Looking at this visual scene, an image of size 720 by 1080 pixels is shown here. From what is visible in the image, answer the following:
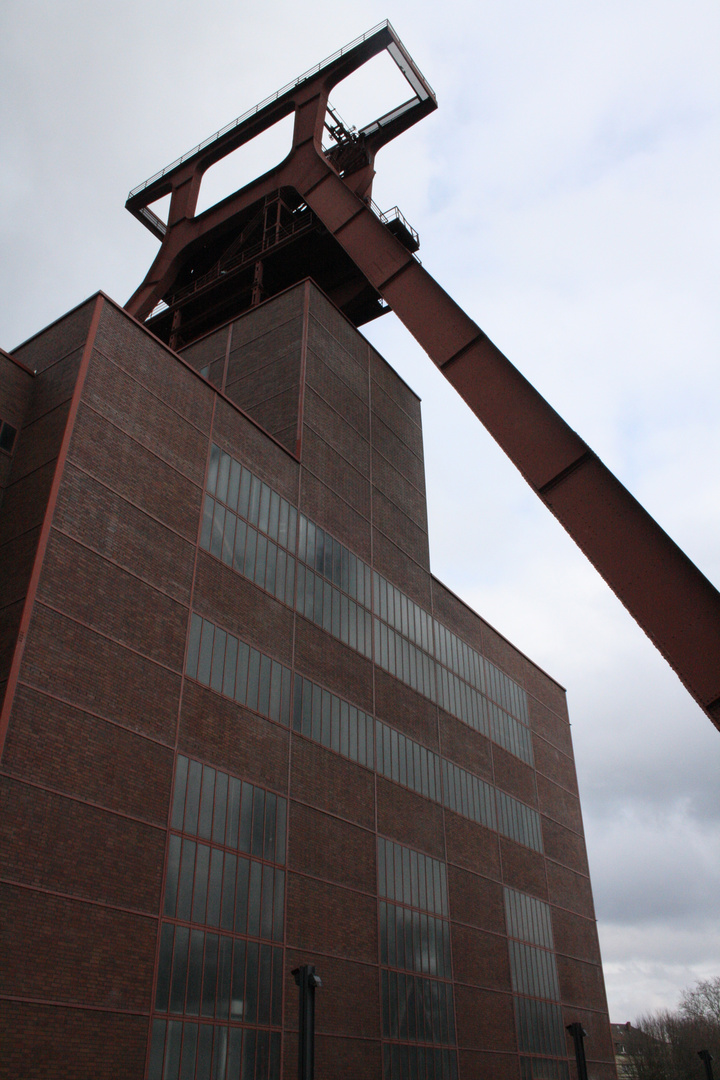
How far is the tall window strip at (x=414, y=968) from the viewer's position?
20.4 metres

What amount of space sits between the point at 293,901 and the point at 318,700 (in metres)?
5.11

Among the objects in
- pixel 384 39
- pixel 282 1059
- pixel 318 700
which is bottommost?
pixel 282 1059

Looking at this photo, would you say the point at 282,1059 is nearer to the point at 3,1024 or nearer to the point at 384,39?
the point at 3,1024

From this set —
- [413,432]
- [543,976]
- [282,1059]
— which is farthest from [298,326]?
[543,976]

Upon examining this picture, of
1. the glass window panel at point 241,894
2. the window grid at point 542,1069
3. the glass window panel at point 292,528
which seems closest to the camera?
the glass window panel at point 241,894

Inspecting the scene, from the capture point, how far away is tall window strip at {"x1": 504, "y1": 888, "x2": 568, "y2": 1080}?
26141 millimetres

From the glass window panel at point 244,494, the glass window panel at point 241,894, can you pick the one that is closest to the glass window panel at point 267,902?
the glass window panel at point 241,894

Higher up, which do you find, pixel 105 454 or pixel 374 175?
pixel 374 175

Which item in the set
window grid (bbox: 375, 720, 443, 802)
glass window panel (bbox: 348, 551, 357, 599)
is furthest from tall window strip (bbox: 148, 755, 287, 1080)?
glass window panel (bbox: 348, 551, 357, 599)

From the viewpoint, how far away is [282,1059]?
1662cm

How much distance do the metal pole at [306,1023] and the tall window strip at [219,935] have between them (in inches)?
105

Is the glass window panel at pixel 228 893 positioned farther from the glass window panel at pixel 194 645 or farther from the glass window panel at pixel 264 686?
the glass window panel at pixel 194 645

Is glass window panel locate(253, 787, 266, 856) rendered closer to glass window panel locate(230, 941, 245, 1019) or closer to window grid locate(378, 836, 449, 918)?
glass window panel locate(230, 941, 245, 1019)

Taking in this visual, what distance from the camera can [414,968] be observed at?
21766mm
